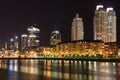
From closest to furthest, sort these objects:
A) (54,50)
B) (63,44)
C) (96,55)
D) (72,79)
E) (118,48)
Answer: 1. (72,79)
2. (96,55)
3. (118,48)
4. (63,44)
5. (54,50)

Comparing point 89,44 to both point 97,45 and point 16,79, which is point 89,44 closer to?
point 97,45

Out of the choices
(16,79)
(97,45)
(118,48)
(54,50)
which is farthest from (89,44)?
(16,79)

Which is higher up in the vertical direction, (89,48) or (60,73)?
(89,48)

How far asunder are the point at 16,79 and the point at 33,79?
239cm

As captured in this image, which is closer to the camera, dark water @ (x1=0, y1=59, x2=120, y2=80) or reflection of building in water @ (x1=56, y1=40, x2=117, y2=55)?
dark water @ (x1=0, y1=59, x2=120, y2=80)

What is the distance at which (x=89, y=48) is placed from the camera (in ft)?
528

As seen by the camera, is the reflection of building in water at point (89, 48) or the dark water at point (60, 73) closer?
the dark water at point (60, 73)

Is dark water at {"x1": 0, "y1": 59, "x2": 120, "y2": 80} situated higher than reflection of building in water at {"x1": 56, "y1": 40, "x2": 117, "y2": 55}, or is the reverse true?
reflection of building in water at {"x1": 56, "y1": 40, "x2": 117, "y2": 55}

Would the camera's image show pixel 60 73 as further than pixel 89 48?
No

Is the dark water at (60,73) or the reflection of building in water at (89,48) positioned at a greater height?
the reflection of building in water at (89,48)

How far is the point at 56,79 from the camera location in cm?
4194

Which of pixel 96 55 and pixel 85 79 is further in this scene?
pixel 96 55

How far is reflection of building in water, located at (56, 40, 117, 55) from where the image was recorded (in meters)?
160

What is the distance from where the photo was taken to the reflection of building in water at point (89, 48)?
16043 centimetres
